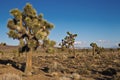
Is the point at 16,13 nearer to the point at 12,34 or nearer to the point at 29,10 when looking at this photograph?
the point at 29,10

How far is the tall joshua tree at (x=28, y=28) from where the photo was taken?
18047mm

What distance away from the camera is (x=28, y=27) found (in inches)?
725

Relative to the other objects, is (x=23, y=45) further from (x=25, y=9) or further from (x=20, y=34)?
(x=25, y=9)

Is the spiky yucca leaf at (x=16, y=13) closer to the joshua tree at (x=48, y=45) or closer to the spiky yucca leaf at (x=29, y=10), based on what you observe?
the spiky yucca leaf at (x=29, y=10)

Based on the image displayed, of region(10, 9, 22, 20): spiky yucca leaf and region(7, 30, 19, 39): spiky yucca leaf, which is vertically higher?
region(10, 9, 22, 20): spiky yucca leaf

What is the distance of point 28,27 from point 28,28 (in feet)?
0.52

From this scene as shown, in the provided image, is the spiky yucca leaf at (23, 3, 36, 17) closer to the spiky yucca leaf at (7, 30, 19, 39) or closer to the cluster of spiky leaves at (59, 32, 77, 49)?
the spiky yucca leaf at (7, 30, 19, 39)

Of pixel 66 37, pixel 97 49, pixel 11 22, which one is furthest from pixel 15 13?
pixel 97 49

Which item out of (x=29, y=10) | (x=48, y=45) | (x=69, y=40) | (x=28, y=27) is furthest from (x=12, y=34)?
(x=69, y=40)

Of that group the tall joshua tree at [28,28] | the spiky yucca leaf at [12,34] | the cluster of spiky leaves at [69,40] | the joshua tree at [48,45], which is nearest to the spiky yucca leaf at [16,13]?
the tall joshua tree at [28,28]

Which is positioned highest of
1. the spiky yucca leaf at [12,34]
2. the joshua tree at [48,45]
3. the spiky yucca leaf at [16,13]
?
the spiky yucca leaf at [16,13]

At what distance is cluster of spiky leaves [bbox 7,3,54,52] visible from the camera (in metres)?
18.0

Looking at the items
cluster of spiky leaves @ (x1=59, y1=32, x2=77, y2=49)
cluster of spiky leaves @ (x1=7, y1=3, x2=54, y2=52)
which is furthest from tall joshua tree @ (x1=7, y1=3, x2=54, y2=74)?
cluster of spiky leaves @ (x1=59, y1=32, x2=77, y2=49)

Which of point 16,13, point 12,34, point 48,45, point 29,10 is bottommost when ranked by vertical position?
point 48,45
